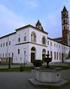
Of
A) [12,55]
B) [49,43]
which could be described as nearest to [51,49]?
[49,43]

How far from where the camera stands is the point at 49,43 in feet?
251

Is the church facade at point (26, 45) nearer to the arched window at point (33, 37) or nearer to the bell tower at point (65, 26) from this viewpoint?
the arched window at point (33, 37)

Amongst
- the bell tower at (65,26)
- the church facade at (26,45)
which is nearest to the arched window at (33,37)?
the church facade at (26,45)

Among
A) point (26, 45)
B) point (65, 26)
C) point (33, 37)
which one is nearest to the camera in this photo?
point (26, 45)

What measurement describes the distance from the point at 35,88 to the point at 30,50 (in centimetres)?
4793

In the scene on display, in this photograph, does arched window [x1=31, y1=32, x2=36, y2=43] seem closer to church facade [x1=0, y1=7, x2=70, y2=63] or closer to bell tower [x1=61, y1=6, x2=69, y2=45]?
church facade [x1=0, y1=7, x2=70, y2=63]

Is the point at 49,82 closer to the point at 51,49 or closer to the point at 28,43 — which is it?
the point at 28,43

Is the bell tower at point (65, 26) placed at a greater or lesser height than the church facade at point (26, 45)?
greater

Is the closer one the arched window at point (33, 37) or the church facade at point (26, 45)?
the church facade at point (26, 45)

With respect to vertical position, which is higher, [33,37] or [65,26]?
[65,26]

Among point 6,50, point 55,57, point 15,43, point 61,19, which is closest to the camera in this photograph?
point 15,43

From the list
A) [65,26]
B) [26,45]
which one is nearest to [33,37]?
[26,45]

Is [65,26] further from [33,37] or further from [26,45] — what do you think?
[26,45]

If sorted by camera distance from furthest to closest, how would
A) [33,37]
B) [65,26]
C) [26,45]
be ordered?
[65,26]
[33,37]
[26,45]
